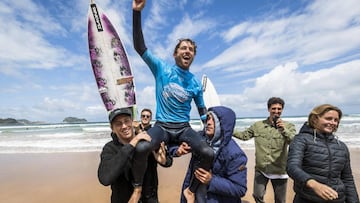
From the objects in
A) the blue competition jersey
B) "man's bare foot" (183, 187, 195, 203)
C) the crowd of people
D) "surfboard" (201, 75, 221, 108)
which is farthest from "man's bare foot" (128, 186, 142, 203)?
"surfboard" (201, 75, 221, 108)

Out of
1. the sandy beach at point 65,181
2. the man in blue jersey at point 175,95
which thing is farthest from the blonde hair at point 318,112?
the sandy beach at point 65,181

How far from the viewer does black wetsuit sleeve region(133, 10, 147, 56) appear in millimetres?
2205

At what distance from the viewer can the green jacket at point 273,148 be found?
11.4 feet

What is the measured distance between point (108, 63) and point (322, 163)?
121 inches

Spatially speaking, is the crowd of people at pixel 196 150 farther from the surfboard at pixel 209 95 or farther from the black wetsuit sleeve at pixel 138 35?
the surfboard at pixel 209 95

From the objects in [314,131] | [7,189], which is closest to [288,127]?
[314,131]

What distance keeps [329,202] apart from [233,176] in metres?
0.96

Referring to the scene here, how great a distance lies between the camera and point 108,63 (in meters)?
3.80

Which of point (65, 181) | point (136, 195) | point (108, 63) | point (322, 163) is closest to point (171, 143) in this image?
point (136, 195)

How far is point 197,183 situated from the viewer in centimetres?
222

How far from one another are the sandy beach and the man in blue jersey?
3059 mm

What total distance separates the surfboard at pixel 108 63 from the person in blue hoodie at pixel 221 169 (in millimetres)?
1749

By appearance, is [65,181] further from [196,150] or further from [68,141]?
[68,141]

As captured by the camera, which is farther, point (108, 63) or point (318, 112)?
point (108, 63)
